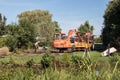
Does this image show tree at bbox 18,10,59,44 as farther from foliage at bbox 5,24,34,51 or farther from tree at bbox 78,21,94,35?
tree at bbox 78,21,94,35

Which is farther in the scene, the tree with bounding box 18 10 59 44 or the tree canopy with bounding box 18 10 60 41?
the tree canopy with bounding box 18 10 60 41

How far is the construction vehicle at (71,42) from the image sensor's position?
42750mm

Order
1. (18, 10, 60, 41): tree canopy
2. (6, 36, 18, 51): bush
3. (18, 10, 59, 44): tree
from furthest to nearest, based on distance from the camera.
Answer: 1. (18, 10, 60, 41): tree canopy
2. (18, 10, 59, 44): tree
3. (6, 36, 18, 51): bush

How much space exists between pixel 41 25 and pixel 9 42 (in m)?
15.5

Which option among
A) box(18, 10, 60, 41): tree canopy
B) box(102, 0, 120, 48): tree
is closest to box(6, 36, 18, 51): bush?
box(18, 10, 60, 41): tree canopy

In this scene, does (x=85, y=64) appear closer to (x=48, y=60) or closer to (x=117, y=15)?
(x=48, y=60)

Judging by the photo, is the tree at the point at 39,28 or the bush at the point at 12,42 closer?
the bush at the point at 12,42

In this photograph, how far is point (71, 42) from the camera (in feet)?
145

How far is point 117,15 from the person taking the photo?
4634 cm

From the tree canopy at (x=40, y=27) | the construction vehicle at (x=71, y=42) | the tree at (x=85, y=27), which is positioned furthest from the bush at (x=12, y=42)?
the tree at (x=85, y=27)

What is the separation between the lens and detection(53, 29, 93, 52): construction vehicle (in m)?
42.8

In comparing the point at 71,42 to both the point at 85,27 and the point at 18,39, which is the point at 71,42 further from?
the point at 85,27

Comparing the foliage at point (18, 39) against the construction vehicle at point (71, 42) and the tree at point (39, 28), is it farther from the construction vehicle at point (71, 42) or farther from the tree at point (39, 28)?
the construction vehicle at point (71, 42)

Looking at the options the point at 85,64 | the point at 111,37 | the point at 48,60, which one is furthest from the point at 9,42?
the point at 85,64
